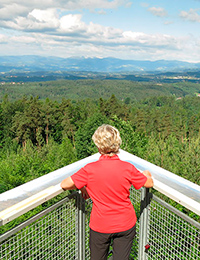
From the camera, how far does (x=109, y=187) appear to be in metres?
2.03

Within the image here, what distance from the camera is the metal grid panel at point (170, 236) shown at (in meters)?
2.07

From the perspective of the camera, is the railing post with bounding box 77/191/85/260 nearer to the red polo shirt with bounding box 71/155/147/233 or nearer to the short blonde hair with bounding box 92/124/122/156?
the red polo shirt with bounding box 71/155/147/233

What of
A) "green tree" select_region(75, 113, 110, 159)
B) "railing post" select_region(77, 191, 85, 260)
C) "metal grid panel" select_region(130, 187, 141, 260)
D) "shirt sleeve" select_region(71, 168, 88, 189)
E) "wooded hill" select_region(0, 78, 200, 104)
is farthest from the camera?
"wooded hill" select_region(0, 78, 200, 104)

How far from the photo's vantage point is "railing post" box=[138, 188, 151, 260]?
2.53 meters

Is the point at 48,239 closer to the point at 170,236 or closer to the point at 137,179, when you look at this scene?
the point at 137,179

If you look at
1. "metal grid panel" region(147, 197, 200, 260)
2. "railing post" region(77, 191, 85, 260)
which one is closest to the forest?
"metal grid panel" region(147, 197, 200, 260)

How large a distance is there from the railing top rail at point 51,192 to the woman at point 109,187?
6.4 inches

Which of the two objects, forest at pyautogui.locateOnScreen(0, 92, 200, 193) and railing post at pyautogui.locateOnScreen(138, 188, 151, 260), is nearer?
railing post at pyautogui.locateOnScreen(138, 188, 151, 260)

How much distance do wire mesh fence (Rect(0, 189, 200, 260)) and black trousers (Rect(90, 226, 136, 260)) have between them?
1.12ft

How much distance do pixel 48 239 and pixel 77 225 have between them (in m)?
0.36

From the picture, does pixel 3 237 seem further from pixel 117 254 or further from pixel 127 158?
pixel 127 158

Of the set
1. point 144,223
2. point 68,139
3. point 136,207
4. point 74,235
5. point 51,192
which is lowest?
point 68,139

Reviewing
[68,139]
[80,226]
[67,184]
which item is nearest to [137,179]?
[67,184]

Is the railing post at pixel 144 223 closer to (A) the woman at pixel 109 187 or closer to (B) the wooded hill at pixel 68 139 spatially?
(A) the woman at pixel 109 187
